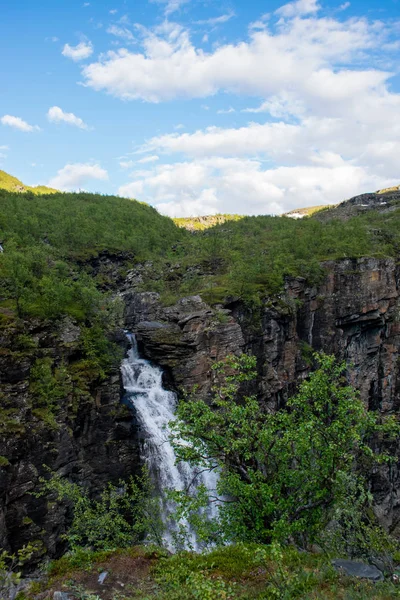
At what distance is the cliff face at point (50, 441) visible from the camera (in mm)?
28422

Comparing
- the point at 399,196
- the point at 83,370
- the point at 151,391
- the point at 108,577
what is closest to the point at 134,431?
the point at 151,391

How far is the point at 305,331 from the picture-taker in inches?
→ 2554

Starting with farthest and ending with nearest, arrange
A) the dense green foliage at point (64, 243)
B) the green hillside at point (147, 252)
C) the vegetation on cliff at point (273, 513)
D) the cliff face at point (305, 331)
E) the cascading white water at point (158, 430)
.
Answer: the cliff face at point (305, 331) < the green hillside at point (147, 252) < the dense green foliage at point (64, 243) < the cascading white water at point (158, 430) < the vegetation on cliff at point (273, 513)

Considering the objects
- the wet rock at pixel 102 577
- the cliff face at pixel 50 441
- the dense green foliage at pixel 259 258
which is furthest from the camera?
the dense green foliage at pixel 259 258

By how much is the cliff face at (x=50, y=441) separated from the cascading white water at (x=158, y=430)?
183 cm

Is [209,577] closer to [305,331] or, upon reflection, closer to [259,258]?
[305,331]

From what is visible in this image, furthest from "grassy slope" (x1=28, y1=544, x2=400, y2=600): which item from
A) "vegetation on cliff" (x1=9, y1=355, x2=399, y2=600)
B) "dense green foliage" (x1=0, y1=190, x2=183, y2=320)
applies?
"dense green foliage" (x1=0, y1=190, x2=183, y2=320)

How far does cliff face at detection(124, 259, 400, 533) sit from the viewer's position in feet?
154

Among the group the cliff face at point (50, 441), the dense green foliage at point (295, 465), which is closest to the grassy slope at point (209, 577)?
the dense green foliage at point (295, 465)

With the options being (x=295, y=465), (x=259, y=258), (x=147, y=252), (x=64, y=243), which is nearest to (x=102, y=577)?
(x=295, y=465)

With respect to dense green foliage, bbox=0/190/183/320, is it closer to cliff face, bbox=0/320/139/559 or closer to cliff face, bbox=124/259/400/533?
cliff face, bbox=0/320/139/559

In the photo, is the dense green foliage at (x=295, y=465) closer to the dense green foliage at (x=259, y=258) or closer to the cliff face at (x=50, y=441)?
the cliff face at (x=50, y=441)

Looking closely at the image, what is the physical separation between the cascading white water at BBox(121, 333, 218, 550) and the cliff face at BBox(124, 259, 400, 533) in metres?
A: 2.33

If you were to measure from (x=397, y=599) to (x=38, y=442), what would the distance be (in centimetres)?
2771
